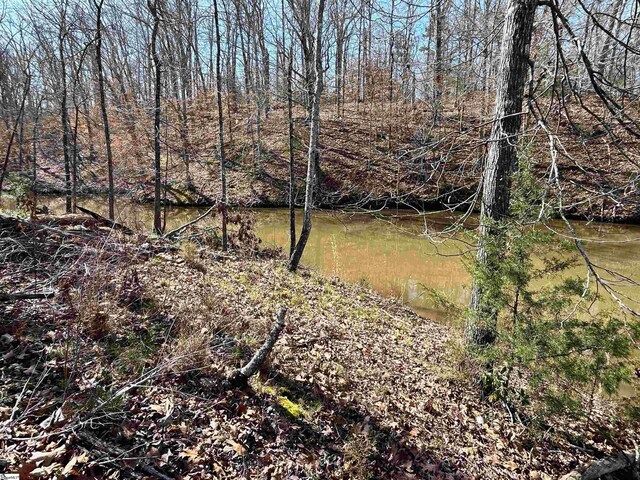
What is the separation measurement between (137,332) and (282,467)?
219cm

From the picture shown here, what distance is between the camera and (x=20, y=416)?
7.79 ft

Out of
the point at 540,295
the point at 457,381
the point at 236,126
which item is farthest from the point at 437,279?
the point at 236,126

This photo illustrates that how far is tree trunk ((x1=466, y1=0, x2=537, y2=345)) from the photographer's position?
3955mm

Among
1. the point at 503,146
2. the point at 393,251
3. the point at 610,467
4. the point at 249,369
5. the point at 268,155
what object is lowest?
the point at 610,467

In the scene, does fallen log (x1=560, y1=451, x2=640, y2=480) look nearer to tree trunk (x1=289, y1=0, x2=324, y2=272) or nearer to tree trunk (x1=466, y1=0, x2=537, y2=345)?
tree trunk (x1=466, y1=0, x2=537, y2=345)

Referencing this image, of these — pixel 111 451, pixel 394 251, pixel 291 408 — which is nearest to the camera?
pixel 111 451

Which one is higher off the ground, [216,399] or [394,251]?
[216,399]

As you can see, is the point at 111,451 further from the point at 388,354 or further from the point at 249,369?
the point at 388,354

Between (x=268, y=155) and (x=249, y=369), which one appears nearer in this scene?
(x=249, y=369)

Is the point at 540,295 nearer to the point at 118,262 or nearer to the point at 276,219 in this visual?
the point at 118,262

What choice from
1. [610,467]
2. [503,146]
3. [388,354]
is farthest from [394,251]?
[610,467]

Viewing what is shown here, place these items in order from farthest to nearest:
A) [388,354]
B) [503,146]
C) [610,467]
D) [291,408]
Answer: [388,354], [503,146], [610,467], [291,408]

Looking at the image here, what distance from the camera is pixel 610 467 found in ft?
12.1

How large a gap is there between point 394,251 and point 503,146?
860 cm
